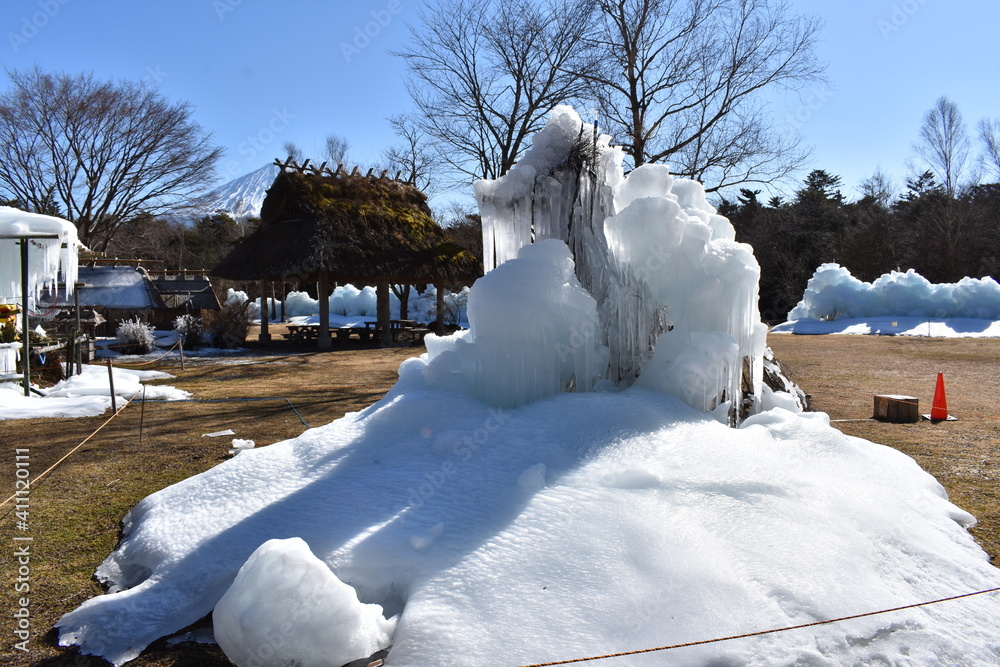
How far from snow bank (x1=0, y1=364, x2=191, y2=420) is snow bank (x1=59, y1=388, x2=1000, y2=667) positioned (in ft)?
14.6

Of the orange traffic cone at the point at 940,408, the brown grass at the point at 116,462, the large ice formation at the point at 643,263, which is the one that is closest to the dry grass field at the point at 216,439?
the brown grass at the point at 116,462

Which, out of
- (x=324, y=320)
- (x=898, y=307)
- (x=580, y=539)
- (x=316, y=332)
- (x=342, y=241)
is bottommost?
(x=580, y=539)

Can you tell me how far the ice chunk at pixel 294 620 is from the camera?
2457mm

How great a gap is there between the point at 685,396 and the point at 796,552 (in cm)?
197

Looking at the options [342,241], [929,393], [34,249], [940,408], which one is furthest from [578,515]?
[342,241]

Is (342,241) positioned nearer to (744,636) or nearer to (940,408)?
(940,408)

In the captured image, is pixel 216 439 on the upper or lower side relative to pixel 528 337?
lower

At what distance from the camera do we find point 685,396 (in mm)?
4879

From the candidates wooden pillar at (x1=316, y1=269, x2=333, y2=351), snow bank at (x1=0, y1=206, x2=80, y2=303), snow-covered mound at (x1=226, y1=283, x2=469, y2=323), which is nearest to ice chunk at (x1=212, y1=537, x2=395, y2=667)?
snow bank at (x1=0, y1=206, x2=80, y2=303)

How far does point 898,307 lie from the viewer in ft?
72.2

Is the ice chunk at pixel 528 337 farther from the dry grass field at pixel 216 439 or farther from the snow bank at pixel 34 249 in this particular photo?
the snow bank at pixel 34 249

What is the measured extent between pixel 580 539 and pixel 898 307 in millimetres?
23566

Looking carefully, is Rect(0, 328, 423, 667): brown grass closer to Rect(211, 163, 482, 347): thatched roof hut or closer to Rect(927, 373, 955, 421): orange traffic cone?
Rect(211, 163, 482, 347): thatched roof hut

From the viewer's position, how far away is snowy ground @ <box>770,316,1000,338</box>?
1855cm
